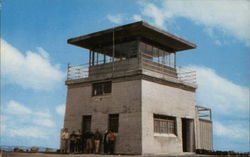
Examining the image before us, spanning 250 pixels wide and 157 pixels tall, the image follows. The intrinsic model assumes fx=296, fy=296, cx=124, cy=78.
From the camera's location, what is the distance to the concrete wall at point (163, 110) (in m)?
21.5

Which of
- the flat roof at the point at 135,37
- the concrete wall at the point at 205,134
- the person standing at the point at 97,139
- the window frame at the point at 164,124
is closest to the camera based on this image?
the person standing at the point at 97,139

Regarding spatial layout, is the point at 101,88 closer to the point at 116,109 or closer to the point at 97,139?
the point at 116,109

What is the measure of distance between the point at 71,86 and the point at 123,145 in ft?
26.6

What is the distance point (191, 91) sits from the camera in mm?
26359

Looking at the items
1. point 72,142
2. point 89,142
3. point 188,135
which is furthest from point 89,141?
point 188,135

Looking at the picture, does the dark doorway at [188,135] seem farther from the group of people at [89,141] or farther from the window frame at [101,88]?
the window frame at [101,88]

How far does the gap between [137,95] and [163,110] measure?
2823mm

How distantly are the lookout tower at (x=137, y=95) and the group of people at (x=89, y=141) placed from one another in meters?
0.66

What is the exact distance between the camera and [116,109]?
902 inches

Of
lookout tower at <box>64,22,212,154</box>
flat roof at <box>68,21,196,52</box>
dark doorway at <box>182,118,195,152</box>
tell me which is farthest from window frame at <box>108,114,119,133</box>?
flat roof at <box>68,21,196,52</box>

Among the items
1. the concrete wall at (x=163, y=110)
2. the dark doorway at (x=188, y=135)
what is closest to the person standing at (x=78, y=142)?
the concrete wall at (x=163, y=110)

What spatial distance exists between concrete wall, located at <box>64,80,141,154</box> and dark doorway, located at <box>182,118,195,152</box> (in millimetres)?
6190

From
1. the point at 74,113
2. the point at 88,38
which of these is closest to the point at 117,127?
the point at 74,113

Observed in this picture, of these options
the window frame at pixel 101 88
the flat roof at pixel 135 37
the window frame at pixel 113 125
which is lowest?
the window frame at pixel 113 125
